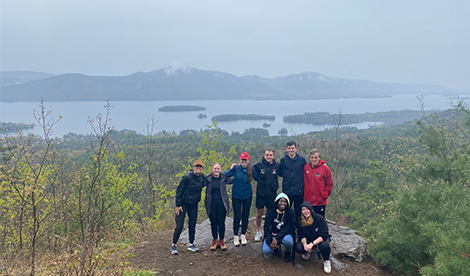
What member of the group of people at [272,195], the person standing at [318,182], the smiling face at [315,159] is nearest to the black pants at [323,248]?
the group of people at [272,195]

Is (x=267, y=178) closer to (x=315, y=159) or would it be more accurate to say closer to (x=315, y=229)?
(x=315, y=159)

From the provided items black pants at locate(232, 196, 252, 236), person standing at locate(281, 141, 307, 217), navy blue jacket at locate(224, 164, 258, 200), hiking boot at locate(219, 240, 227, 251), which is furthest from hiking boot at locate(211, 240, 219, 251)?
person standing at locate(281, 141, 307, 217)

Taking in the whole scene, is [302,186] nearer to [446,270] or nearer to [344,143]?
[446,270]

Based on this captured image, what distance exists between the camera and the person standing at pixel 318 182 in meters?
5.07

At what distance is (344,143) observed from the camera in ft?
145

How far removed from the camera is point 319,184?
5074mm

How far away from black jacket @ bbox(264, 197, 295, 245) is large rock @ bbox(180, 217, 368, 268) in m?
0.67

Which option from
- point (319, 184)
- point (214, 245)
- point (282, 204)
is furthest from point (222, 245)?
point (319, 184)

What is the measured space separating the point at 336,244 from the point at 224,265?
8.31 ft

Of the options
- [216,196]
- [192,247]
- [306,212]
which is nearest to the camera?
[306,212]

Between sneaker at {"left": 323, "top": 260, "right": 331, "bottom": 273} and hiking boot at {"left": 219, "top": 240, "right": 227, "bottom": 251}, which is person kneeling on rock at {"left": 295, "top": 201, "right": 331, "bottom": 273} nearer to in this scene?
sneaker at {"left": 323, "top": 260, "right": 331, "bottom": 273}

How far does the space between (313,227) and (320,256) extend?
809 mm

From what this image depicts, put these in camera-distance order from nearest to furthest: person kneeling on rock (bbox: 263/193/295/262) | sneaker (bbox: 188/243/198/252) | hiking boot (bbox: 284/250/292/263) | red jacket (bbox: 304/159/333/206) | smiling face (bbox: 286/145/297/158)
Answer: person kneeling on rock (bbox: 263/193/295/262) < hiking boot (bbox: 284/250/292/263) < red jacket (bbox: 304/159/333/206) < smiling face (bbox: 286/145/297/158) < sneaker (bbox: 188/243/198/252)

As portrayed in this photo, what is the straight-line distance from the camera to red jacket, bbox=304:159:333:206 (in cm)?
508
